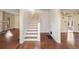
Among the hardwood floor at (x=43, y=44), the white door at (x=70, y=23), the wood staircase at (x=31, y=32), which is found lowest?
the hardwood floor at (x=43, y=44)

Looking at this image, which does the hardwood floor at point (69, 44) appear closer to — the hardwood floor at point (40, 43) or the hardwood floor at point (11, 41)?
the hardwood floor at point (40, 43)

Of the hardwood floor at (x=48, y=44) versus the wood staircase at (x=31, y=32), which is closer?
the hardwood floor at (x=48, y=44)

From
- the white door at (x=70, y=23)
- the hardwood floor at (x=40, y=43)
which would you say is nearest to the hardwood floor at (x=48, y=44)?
the hardwood floor at (x=40, y=43)

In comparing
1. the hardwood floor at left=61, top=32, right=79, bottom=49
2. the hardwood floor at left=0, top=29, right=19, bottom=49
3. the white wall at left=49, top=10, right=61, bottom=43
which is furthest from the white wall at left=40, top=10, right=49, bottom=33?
the hardwood floor at left=0, top=29, right=19, bottom=49

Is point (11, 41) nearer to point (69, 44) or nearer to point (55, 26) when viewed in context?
point (55, 26)

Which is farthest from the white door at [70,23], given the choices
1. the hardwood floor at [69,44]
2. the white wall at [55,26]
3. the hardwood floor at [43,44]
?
the hardwood floor at [43,44]

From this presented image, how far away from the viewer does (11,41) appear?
6.07 feet

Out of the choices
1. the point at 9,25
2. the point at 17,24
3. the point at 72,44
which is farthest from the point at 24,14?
the point at 72,44

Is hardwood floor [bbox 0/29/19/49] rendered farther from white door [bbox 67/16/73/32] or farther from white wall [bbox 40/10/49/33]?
white door [bbox 67/16/73/32]

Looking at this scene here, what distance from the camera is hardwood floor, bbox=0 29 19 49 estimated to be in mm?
1779

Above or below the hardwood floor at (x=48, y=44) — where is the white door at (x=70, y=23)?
above

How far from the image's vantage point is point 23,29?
1.86 m

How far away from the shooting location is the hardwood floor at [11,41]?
1779 mm

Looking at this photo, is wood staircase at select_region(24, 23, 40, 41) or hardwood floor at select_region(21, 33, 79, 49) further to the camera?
wood staircase at select_region(24, 23, 40, 41)
